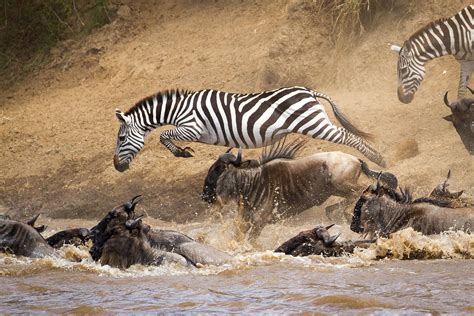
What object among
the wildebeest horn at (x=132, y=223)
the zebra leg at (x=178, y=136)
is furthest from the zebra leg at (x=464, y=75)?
the wildebeest horn at (x=132, y=223)

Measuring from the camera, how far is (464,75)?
570 inches

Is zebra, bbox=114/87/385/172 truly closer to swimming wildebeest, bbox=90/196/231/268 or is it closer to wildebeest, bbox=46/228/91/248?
wildebeest, bbox=46/228/91/248

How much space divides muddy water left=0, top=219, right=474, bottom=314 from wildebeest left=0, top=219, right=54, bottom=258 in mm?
111

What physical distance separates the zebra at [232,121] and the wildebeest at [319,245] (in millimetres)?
3948

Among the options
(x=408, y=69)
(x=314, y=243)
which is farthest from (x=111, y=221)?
(x=408, y=69)

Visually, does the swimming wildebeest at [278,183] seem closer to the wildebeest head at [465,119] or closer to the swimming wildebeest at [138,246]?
the swimming wildebeest at [138,246]

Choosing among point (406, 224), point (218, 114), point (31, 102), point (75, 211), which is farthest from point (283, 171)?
point (31, 102)

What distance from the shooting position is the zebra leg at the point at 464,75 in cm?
1438

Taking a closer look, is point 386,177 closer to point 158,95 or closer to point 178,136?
point 178,136

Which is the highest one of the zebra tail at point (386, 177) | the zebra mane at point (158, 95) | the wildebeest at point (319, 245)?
the zebra mane at point (158, 95)

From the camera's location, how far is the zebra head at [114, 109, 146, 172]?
14.4 m

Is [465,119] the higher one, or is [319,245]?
[465,119]

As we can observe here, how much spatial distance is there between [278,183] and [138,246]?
7.97ft

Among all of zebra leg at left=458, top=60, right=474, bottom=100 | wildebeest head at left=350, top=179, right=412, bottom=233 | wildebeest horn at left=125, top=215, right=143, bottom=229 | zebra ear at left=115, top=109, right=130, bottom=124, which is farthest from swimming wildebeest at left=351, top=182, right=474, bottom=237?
zebra ear at left=115, top=109, right=130, bottom=124
